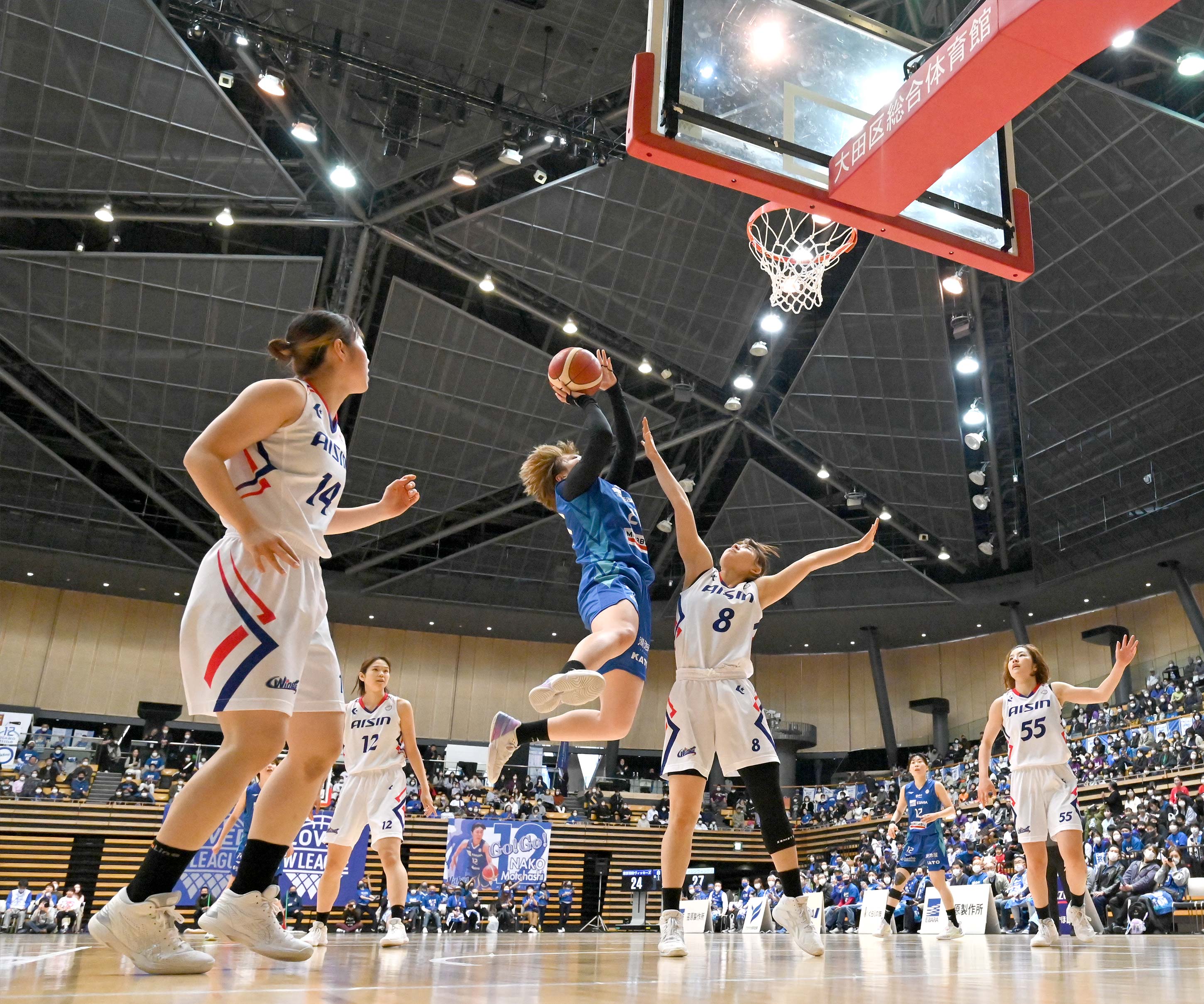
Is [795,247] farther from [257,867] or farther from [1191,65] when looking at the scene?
[257,867]

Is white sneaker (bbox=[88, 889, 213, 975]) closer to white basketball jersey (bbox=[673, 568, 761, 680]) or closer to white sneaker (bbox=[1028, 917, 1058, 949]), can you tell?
white basketball jersey (bbox=[673, 568, 761, 680])

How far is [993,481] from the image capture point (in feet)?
76.8

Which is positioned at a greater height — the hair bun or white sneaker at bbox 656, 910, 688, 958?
the hair bun

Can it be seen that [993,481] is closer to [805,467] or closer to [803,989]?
[805,467]

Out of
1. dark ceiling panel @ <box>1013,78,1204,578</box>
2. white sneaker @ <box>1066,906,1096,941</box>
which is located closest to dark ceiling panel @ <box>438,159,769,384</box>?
dark ceiling panel @ <box>1013,78,1204,578</box>

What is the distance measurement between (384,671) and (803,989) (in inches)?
199

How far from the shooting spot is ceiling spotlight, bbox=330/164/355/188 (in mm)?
16953

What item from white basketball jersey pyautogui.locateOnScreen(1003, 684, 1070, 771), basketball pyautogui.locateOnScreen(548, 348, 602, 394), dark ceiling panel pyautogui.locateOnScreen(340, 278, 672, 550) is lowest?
white basketball jersey pyautogui.locateOnScreen(1003, 684, 1070, 771)

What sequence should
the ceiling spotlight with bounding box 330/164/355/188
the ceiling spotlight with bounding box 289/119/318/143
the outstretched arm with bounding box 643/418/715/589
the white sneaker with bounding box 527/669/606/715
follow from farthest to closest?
the ceiling spotlight with bounding box 330/164/355/188, the ceiling spotlight with bounding box 289/119/318/143, the outstretched arm with bounding box 643/418/715/589, the white sneaker with bounding box 527/669/606/715

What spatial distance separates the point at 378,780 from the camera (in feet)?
23.6

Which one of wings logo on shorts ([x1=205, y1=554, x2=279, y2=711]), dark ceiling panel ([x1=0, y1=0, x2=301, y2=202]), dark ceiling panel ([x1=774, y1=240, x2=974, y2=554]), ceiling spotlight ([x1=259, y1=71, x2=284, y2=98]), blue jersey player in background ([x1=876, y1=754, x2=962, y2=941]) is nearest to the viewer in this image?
wings logo on shorts ([x1=205, y1=554, x2=279, y2=711])

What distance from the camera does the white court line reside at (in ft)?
9.98

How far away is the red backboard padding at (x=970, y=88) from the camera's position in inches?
221

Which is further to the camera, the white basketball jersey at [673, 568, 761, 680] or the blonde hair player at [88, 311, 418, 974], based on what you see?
the white basketball jersey at [673, 568, 761, 680]
